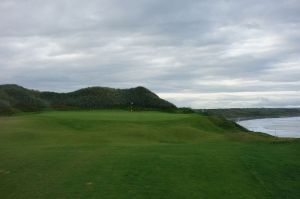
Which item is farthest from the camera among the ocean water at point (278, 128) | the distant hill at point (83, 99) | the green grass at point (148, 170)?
the distant hill at point (83, 99)

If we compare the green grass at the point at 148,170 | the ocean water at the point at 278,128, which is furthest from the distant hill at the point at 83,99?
the green grass at the point at 148,170

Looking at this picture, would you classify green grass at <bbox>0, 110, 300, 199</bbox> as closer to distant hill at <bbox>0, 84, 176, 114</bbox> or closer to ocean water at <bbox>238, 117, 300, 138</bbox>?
ocean water at <bbox>238, 117, 300, 138</bbox>

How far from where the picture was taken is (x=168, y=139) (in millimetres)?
29688

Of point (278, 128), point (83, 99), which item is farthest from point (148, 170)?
point (278, 128)

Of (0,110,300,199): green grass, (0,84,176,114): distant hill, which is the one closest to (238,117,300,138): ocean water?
(0,84,176,114): distant hill

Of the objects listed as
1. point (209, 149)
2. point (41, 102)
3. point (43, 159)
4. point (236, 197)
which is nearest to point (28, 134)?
point (43, 159)

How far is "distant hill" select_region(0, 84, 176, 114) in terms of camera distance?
206ft

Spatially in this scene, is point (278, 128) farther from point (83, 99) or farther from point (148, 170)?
point (148, 170)

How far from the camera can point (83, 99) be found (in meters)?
69.0

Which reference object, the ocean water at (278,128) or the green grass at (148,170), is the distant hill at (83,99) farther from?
the green grass at (148,170)

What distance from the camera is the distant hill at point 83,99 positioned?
206 ft

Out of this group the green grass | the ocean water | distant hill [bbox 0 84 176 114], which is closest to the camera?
the green grass

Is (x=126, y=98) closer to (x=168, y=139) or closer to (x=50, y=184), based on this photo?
(x=168, y=139)

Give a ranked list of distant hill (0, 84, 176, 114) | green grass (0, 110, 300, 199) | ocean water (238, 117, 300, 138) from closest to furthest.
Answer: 1. green grass (0, 110, 300, 199)
2. ocean water (238, 117, 300, 138)
3. distant hill (0, 84, 176, 114)
